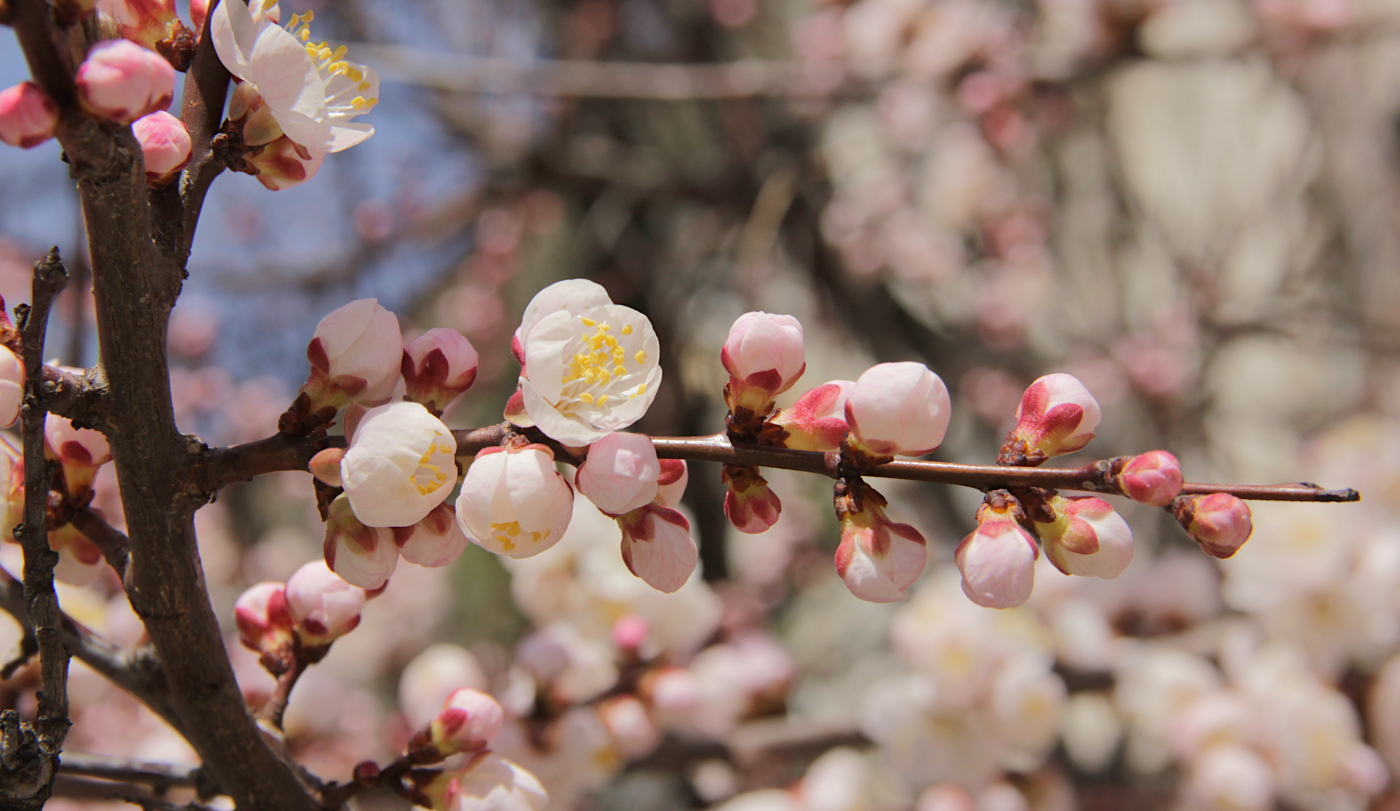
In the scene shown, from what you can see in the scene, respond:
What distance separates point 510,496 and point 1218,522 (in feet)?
1.48

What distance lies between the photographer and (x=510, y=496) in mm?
533

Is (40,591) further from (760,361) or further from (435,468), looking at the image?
(760,361)

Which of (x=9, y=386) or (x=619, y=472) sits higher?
(x=9, y=386)

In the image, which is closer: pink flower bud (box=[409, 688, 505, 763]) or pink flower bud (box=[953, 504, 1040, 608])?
pink flower bud (box=[953, 504, 1040, 608])

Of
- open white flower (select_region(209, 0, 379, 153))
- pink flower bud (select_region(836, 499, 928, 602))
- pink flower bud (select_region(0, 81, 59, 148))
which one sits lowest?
pink flower bud (select_region(836, 499, 928, 602))

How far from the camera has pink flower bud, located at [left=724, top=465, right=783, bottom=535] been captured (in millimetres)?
607

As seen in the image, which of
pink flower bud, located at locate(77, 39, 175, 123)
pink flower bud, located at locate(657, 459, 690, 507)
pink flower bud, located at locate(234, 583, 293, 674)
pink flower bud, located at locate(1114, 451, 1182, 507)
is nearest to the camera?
pink flower bud, located at locate(77, 39, 175, 123)

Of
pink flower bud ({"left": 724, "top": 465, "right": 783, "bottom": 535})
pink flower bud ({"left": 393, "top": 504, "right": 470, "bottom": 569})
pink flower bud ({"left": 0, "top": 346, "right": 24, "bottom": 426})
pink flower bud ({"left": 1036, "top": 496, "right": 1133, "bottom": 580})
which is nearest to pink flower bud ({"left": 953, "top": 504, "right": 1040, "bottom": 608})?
pink flower bud ({"left": 1036, "top": 496, "right": 1133, "bottom": 580})

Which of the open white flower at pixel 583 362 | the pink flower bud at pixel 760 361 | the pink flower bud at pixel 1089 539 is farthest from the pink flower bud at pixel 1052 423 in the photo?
the open white flower at pixel 583 362

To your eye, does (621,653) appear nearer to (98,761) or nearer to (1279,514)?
(98,761)

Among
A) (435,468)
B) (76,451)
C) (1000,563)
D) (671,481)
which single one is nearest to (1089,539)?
(1000,563)

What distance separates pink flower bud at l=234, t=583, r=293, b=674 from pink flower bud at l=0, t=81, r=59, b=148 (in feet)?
1.50

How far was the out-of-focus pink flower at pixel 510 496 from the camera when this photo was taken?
53 cm

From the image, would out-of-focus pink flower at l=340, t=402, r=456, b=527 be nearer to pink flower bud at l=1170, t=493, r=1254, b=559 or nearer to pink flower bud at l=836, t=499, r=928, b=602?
pink flower bud at l=836, t=499, r=928, b=602
